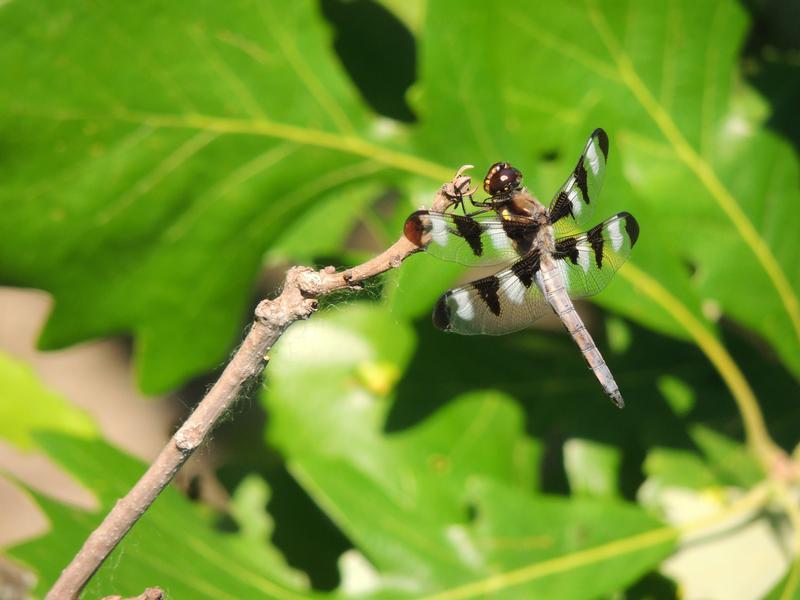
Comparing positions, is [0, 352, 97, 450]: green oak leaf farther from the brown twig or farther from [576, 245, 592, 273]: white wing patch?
the brown twig

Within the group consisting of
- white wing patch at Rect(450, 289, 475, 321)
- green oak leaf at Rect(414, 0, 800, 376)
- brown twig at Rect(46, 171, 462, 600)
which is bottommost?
brown twig at Rect(46, 171, 462, 600)

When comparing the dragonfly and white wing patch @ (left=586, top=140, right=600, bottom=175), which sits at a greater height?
white wing patch @ (left=586, top=140, right=600, bottom=175)

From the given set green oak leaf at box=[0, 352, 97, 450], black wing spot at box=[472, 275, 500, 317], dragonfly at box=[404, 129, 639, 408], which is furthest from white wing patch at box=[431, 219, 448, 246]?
green oak leaf at box=[0, 352, 97, 450]

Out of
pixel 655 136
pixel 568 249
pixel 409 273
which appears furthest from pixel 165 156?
pixel 655 136

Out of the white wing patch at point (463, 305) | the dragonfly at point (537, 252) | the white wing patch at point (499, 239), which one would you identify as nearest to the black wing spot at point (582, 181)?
the dragonfly at point (537, 252)

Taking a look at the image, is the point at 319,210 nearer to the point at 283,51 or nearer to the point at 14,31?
the point at 283,51

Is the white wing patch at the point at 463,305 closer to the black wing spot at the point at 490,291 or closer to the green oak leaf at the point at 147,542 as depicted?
the black wing spot at the point at 490,291

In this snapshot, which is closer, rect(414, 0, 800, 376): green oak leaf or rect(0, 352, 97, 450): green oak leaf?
rect(414, 0, 800, 376): green oak leaf

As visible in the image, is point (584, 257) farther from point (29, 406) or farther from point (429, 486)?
point (29, 406)
